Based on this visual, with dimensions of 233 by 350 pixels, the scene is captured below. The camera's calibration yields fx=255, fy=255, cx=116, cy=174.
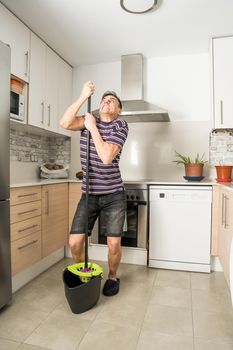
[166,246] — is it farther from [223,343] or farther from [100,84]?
[100,84]

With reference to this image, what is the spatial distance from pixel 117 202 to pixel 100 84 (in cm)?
170

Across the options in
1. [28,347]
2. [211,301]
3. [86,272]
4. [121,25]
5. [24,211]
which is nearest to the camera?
[28,347]

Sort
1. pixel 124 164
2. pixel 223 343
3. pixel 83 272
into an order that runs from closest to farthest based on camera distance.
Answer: pixel 223 343, pixel 83 272, pixel 124 164

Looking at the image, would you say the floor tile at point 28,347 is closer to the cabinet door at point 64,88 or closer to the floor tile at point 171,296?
the floor tile at point 171,296

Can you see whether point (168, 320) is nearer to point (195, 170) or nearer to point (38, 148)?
point (195, 170)

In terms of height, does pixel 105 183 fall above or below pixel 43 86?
below

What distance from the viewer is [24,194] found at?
1.83m

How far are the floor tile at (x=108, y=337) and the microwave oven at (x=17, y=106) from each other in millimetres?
1589

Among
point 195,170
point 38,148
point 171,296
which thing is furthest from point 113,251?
point 38,148

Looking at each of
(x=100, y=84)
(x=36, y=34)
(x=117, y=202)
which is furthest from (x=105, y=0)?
(x=117, y=202)

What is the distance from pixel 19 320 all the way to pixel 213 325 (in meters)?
1.12

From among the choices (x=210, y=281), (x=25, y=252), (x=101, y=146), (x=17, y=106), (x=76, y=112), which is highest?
(x=17, y=106)

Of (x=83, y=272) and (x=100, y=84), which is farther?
(x=100, y=84)

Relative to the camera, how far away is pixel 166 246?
2301 millimetres
